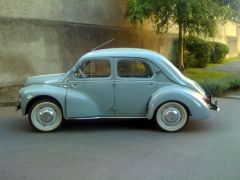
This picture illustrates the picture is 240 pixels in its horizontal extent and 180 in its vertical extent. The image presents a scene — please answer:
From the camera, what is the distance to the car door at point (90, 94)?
333 inches

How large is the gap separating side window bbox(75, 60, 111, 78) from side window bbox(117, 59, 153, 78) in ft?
0.77

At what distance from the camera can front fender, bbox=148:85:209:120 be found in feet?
27.5

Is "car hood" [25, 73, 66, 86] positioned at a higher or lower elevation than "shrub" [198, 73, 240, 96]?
higher

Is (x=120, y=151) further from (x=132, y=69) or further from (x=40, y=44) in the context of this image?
(x=40, y=44)

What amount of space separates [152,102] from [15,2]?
780 centimetres

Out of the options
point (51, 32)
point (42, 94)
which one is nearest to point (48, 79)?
point (42, 94)

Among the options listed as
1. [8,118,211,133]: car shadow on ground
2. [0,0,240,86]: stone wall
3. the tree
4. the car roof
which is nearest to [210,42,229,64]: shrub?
the tree

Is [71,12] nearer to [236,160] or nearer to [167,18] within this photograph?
[167,18]

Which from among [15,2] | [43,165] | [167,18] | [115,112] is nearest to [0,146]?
[43,165]

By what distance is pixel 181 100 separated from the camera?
330 inches

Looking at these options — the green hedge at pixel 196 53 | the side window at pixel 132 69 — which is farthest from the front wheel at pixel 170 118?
the green hedge at pixel 196 53

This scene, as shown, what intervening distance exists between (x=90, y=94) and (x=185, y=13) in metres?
8.71

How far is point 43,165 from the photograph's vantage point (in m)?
6.23

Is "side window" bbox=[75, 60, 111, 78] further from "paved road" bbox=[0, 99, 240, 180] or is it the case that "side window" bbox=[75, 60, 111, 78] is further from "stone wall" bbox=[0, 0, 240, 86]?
"stone wall" bbox=[0, 0, 240, 86]
